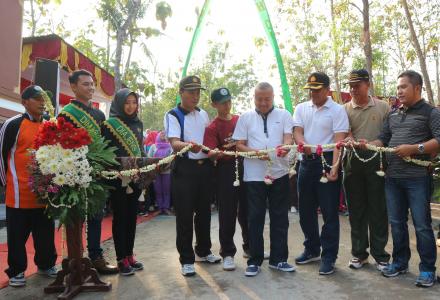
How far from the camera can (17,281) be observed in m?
3.80

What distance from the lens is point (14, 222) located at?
154 inches

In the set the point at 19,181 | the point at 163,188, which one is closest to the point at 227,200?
the point at 19,181

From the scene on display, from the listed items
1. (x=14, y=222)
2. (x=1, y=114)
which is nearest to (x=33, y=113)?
(x=14, y=222)

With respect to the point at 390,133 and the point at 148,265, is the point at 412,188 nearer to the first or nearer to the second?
the point at 390,133

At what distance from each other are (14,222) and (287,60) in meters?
19.8

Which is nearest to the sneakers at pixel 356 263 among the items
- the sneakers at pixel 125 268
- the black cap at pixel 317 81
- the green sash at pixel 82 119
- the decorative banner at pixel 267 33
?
the black cap at pixel 317 81

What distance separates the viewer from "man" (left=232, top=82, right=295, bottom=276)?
416 cm

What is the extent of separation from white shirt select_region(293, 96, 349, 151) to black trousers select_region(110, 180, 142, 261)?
1826 mm

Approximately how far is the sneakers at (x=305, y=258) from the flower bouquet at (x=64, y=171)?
2129 mm

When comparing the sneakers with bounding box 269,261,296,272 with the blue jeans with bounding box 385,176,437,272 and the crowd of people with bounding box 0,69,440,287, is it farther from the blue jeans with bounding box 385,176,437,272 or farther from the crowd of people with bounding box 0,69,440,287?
the blue jeans with bounding box 385,176,437,272

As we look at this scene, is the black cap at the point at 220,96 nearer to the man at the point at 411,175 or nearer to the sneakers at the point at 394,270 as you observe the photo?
the man at the point at 411,175

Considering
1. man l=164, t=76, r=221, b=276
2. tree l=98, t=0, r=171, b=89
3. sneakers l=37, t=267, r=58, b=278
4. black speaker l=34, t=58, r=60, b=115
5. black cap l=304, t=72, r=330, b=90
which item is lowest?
sneakers l=37, t=267, r=58, b=278

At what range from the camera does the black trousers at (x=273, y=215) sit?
4.17 meters

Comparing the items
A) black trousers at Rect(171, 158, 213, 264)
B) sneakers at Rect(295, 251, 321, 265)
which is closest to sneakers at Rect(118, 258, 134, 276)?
black trousers at Rect(171, 158, 213, 264)
